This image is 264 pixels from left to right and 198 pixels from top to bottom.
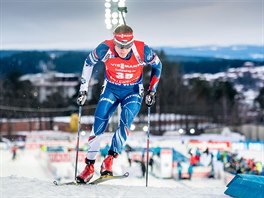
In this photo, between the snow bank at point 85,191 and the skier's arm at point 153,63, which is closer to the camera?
the snow bank at point 85,191

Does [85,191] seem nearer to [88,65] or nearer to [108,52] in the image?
[88,65]

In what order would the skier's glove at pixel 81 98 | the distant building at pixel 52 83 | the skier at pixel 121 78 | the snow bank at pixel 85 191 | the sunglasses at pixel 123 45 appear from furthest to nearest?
the distant building at pixel 52 83
the skier's glove at pixel 81 98
the skier at pixel 121 78
the sunglasses at pixel 123 45
the snow bank at pixel 85 191

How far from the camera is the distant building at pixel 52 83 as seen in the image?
6806 cm

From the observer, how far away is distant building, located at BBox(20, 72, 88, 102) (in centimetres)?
6806

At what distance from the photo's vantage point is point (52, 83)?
71.6 meters

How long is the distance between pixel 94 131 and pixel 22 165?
19430mm

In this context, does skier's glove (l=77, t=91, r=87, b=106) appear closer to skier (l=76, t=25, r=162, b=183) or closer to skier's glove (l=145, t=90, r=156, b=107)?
skier (l=76, t=25, r=162, b=183)

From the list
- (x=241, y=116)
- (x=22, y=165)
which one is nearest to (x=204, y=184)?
(x=22, y=165)

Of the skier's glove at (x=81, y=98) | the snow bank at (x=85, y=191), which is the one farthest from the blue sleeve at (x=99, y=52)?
the snow bank at (x=85, y=191)

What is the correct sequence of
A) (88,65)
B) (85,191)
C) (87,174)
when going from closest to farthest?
(85,191) → (87,174) → (88,65)

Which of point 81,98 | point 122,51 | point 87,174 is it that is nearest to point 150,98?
point 122,51

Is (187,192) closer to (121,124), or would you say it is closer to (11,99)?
(121,124)

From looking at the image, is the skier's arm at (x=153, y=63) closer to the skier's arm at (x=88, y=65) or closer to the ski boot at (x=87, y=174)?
Answer: the skier's arm at (x=88, y=65)

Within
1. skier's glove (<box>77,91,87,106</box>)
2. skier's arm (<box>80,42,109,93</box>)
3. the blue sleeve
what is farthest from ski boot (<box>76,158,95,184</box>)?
the blue sleeve
